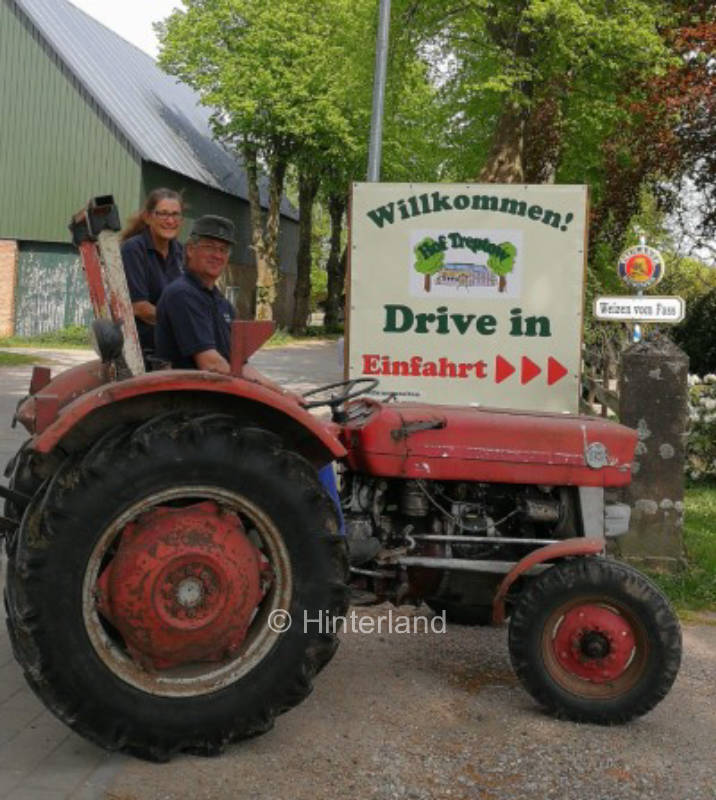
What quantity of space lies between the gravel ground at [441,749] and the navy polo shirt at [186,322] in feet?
4.83

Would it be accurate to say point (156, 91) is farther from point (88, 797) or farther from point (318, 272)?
point (88, 797)

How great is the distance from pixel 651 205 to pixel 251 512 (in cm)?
1895

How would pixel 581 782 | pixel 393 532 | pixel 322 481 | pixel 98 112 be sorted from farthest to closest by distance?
pixel 98 112
pixel 393 532
pixel 322 481
pixel 581 782

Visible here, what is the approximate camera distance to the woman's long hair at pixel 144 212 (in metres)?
5.17

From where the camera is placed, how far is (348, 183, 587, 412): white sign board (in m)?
7.59

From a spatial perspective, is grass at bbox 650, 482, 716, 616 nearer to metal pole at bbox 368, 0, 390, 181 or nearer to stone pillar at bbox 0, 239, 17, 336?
metal pole at bbox 368, 0, 390, 181

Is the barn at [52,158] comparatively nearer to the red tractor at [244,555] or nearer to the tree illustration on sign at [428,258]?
the tree illustration on sign at [428,258]

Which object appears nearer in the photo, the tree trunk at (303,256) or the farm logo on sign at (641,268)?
the farm logo on sign at (641,268)

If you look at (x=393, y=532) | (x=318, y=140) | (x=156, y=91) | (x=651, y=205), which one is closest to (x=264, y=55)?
(x=318, y=140)

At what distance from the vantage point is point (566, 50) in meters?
18.7

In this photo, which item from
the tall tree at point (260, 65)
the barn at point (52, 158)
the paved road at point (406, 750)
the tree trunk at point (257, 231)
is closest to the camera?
the paved road at point (406, 750)

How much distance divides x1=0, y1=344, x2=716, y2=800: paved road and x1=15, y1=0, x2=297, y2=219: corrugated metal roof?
28.3 meters

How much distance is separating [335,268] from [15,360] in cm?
2431

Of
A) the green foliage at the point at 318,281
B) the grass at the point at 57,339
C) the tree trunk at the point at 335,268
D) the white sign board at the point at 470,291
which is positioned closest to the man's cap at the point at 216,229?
the white sign board at the point at 470,291
